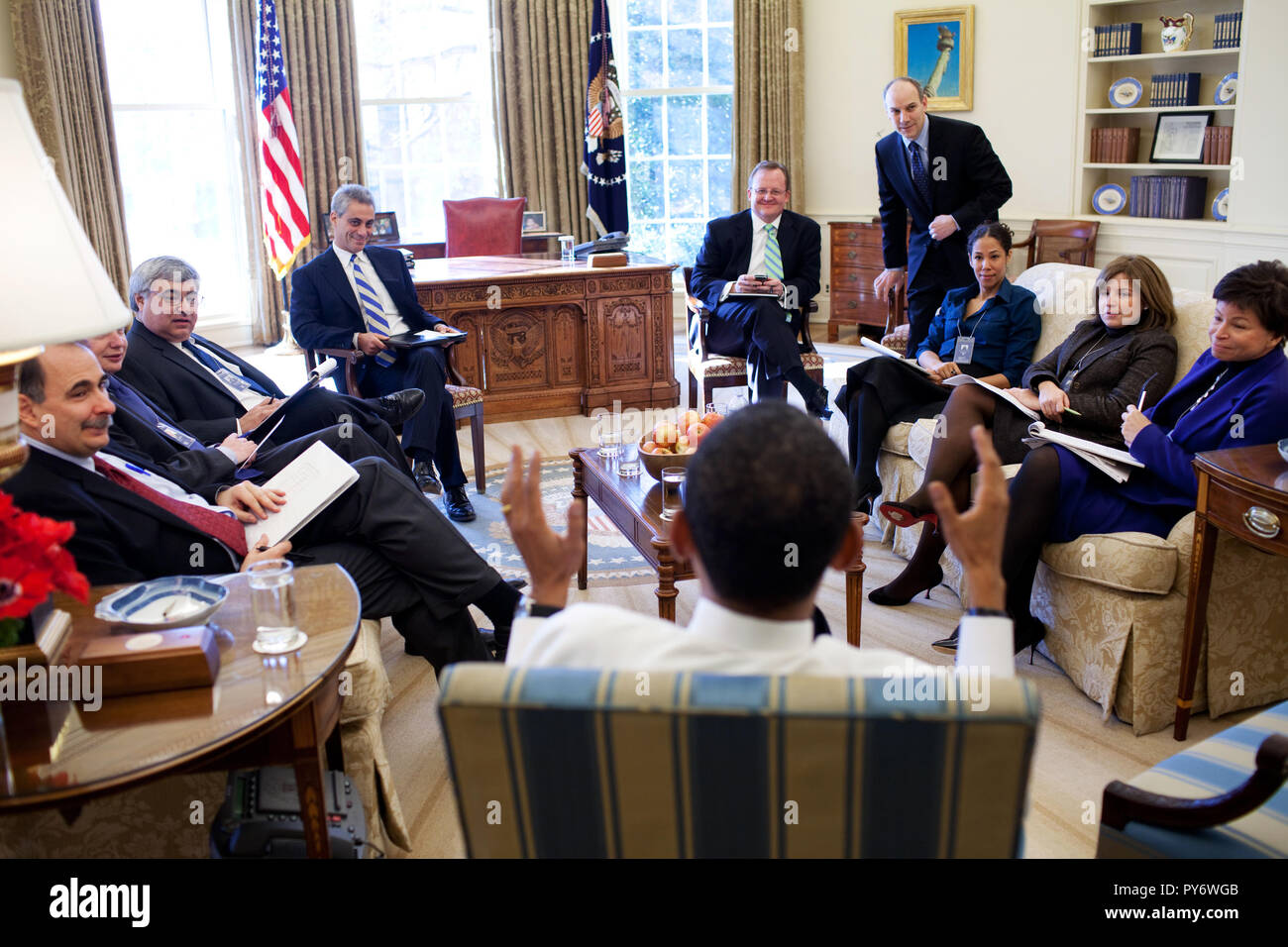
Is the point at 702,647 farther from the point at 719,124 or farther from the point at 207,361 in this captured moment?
the point at 719,124

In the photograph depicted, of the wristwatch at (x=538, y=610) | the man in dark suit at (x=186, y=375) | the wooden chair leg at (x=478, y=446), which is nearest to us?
the wristwatch at (x=538, y=610)

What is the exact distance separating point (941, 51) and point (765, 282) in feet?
11.1

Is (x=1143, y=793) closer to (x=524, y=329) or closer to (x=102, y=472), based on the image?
(x=102, y=472)

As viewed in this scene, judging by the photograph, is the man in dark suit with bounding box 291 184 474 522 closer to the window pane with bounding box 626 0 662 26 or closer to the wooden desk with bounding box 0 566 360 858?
the wooden desk with bounding box 0 566 360 858

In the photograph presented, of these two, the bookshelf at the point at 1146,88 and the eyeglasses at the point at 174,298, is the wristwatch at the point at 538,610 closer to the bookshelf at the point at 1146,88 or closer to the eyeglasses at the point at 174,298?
the eyeglasses at the point at 174,298

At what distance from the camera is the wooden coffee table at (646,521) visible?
117 inches

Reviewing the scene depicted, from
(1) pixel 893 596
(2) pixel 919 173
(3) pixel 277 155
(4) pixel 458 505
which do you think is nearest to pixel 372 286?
(4) pixel 458 505

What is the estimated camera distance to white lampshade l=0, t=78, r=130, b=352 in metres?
1.47

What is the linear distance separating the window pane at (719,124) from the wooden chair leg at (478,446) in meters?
4.51

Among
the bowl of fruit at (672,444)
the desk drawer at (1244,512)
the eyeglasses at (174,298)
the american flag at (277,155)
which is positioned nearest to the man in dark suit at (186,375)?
the eyeglasses at (174,298)

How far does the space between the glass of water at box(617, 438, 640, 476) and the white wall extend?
400cm

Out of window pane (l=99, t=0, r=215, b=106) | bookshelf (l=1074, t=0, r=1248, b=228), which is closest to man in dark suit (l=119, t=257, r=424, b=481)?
window pane (l=99, t=0, r=215, b=106)

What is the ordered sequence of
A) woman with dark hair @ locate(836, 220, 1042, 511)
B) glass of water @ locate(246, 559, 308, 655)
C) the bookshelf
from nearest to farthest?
glass of water @ locate(246, 559, 308, 655), woman with dark hair @ locate(836, 220, 1042, 511), the bookshelf

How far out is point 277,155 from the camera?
7152 millimetres
